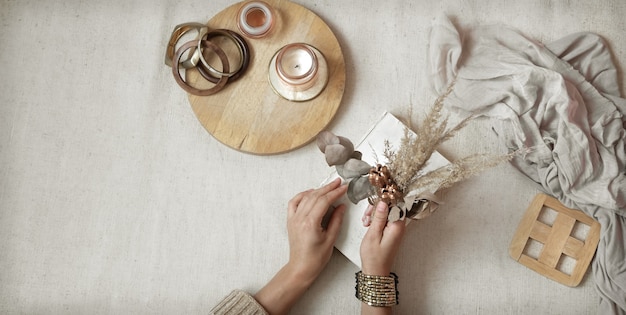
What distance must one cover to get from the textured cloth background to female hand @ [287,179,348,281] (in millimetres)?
62

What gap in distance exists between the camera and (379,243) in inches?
32.7

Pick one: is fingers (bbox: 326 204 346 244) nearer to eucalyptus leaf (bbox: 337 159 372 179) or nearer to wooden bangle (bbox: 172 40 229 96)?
eucalyptus leaf (bbox: 337 159 372 179)

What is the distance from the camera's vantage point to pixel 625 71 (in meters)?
1.02

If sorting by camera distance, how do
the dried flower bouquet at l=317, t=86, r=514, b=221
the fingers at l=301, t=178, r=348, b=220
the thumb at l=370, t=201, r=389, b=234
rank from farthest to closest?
the fingers at l=301, t=178, r=348, b=220, the thumb at l=370, t=201, r=389, b=234, the dried flower bouquet at l=317, t=86, r=514, b=221

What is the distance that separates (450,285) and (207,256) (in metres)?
0.49

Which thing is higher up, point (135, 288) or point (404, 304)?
point (135, 288)

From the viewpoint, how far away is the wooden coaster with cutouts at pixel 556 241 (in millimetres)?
936

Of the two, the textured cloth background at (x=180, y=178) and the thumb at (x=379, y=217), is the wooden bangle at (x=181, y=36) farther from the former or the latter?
the thumb at (x=379, y=217)

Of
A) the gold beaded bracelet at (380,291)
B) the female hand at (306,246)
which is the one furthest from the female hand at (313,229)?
the gold beaded bracelet at (380,291)

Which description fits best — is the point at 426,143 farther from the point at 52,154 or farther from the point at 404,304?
the point at 52,154

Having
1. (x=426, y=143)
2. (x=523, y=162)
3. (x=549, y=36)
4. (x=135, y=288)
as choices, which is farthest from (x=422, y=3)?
(x=135, y=288)

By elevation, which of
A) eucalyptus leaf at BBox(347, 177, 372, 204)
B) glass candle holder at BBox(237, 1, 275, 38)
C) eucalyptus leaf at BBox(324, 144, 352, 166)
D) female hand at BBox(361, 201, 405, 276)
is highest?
glass candle holder at BBox(237, 1, 275, 38)

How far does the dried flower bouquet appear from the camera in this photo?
0.62 metres

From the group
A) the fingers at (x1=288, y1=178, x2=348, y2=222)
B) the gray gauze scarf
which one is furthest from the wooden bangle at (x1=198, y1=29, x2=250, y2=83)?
the gray gauze scarf
